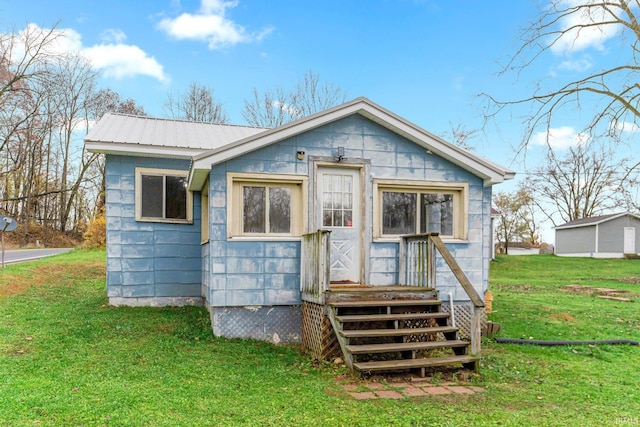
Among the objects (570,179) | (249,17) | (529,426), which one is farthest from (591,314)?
(570,179)

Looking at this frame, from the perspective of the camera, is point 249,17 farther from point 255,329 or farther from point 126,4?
point 255,329

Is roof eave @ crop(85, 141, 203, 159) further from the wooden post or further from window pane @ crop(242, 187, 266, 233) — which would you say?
the wooden post

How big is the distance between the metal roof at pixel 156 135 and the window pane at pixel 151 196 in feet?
1.84

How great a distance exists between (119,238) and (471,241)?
21.9ft

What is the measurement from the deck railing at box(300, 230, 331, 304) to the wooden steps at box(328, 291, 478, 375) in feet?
1.10

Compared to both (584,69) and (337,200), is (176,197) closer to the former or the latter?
(337,200)

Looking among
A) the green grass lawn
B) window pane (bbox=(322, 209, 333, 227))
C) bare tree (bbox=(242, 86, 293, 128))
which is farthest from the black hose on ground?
bare tree (bbox=(242, 86, 293, 128))

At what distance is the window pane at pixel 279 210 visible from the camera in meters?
7.41

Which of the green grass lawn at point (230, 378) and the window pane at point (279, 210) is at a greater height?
the window pane at point (279, 210)

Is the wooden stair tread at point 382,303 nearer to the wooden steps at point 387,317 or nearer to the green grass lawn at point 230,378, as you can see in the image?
the wooden steps at point 387,317

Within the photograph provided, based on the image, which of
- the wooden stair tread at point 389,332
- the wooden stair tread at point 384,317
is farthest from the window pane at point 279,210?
the wooden stair tread at point 389,332

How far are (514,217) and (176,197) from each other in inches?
1522

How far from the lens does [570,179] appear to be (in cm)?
3788

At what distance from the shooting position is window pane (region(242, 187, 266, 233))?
7.31 m
